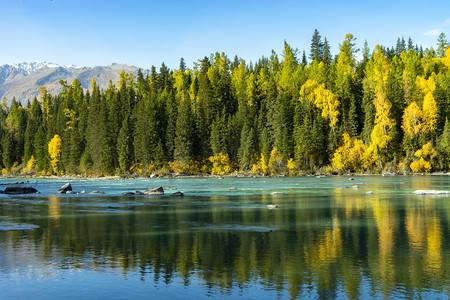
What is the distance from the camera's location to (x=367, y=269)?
16.4 m

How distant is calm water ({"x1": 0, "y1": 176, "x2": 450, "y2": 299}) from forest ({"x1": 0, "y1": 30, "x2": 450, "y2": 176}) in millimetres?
73045

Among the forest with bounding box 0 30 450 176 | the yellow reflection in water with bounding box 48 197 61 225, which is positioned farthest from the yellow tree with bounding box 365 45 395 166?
the yellow reflection in water with bounding box 48 197 61 225

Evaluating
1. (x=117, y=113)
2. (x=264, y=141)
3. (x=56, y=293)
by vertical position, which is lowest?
(x=56, y=293)

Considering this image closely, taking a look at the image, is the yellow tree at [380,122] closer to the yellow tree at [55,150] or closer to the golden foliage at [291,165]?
the golden foliage at [291,165]

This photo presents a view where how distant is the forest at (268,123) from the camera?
104500 millimetres

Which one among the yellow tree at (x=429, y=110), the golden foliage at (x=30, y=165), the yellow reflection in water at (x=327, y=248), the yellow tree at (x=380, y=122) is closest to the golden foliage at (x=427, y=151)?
the yellow tree at (x=429, y=110)

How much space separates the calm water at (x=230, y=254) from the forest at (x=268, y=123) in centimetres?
7304

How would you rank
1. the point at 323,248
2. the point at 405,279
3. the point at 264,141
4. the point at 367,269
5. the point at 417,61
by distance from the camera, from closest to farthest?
the point at 405,279
the point at 367,269
the point at 323,248
the point at 264,141
the point at 417,61

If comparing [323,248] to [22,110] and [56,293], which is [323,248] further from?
[22,110]

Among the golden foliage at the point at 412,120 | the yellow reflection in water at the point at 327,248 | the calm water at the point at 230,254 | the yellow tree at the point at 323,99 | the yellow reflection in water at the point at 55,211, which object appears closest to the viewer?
the calm water at the point at 230,254

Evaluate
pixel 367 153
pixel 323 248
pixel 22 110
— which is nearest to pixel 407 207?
pixel 323 248

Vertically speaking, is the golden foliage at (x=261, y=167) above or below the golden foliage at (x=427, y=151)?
below

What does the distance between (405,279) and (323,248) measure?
18.0ft

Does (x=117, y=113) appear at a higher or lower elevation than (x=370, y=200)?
higher
